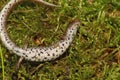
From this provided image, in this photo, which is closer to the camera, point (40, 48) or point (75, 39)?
point (40, 48)

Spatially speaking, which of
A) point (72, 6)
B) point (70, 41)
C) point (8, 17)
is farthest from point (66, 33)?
point (8, 17)

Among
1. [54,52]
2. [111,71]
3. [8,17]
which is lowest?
[111,71]

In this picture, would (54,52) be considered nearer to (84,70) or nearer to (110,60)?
(84,70)
